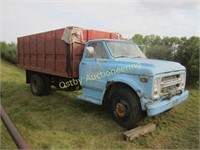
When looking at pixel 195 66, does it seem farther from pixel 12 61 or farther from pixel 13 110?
pixel 12 61

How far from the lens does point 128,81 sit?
4.60 meters

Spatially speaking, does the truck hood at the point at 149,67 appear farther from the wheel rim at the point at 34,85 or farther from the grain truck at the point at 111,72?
the wheel rim at the point at 34,85

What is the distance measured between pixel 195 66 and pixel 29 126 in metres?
6.89

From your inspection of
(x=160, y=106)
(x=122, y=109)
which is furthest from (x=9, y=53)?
(x=160, y=106)

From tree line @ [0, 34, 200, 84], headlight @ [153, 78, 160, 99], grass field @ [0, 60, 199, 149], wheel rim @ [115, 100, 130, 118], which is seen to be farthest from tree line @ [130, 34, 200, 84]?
headlight @ [153, 78, 160, 99]

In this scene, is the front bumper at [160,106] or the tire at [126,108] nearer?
the front bumper at [160,106]

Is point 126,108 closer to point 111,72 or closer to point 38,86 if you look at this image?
point 111,72

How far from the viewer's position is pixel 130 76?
15.3 ft

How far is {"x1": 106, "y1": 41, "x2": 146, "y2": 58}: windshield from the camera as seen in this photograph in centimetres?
548

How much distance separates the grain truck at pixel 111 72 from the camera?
4.41m

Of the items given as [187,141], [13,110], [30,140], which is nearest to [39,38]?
[13,110]

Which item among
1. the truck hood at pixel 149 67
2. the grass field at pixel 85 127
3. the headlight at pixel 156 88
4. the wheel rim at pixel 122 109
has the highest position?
the truck hood at pixel 149 67

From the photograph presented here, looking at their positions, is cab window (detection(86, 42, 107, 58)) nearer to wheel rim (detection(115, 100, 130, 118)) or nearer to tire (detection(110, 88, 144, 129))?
tire (detection(110, 88, 144, 129))

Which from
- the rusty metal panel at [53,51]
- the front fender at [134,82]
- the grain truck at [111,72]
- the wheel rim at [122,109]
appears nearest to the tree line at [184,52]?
the rusty metal panel at [53,51]
